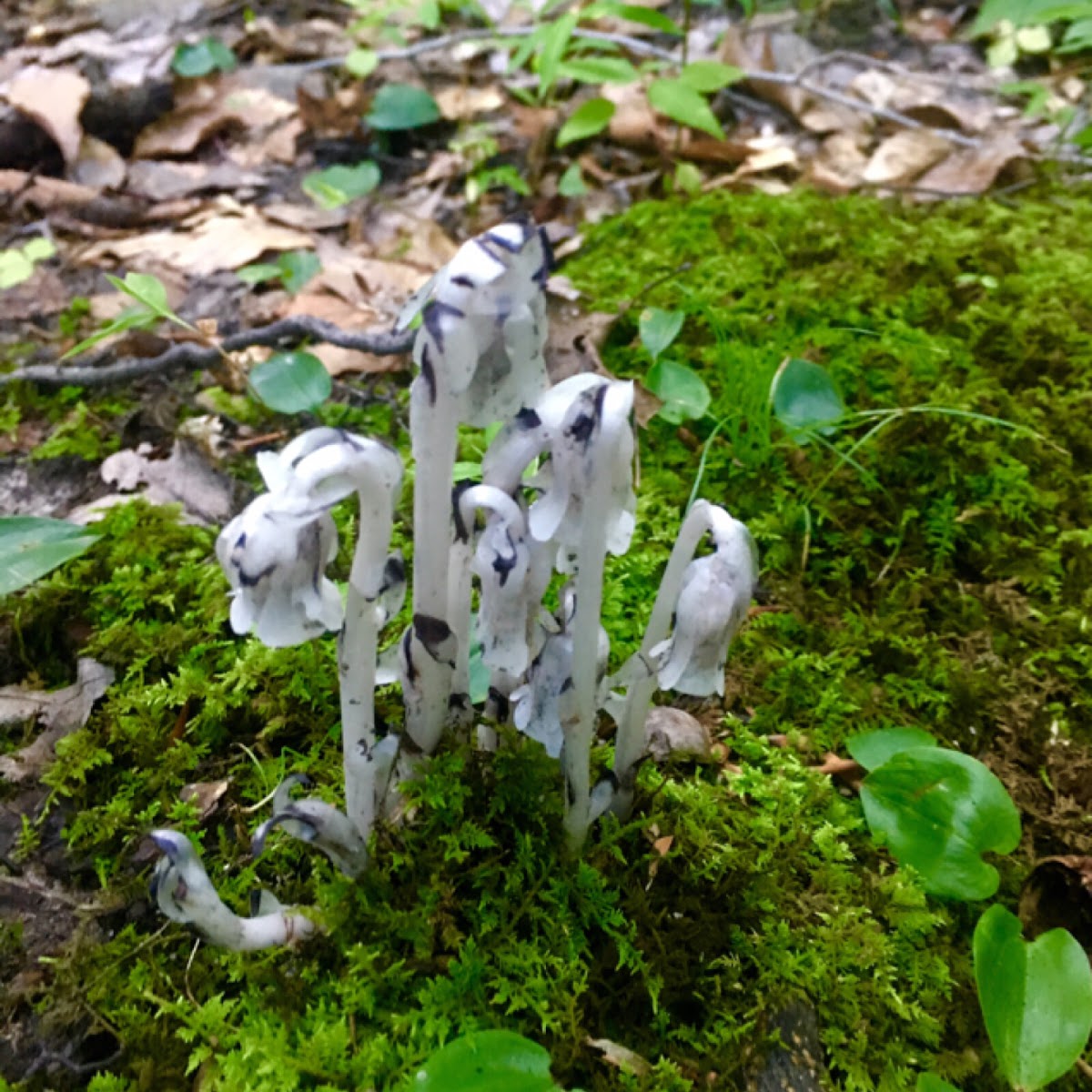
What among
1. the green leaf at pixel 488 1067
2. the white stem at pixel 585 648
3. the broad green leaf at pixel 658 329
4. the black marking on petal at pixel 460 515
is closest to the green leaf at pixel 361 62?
the broad green leaf at pixel 658 329

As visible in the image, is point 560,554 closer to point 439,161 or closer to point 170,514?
point 170,514

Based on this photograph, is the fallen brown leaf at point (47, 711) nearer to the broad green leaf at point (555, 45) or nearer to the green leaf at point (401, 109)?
the broad green leaf at point (555, 45)

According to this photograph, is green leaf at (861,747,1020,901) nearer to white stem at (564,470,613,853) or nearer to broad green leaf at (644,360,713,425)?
white stem at (564,470,613,853)

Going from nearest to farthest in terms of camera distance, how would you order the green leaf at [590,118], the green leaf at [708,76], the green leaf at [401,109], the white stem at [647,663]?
the white stem at [647,663], the green leaf at [708,76], the green leaf at [590,118], the green leaf at [401,109]

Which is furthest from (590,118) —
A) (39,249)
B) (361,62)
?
(39,249)

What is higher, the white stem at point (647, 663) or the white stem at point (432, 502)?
the white stem at point (432, 502)

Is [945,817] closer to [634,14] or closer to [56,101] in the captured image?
[634,14]

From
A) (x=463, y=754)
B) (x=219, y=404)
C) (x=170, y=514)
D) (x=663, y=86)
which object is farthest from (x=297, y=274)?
(x=463, y=754)
